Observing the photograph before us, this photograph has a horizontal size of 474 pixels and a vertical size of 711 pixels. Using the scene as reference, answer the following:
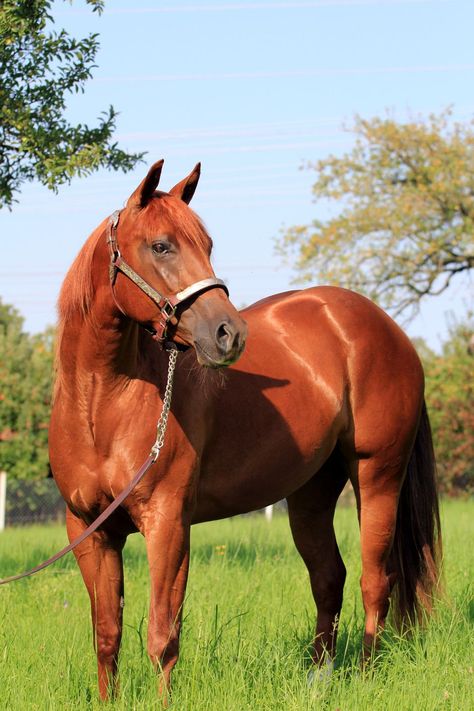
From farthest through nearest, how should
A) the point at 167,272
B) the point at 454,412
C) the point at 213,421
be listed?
the point at 454,412 < the point at 213,421 < the point at 167,272

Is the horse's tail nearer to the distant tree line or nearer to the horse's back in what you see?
the horse's back

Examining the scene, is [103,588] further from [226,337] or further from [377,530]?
[377,530]

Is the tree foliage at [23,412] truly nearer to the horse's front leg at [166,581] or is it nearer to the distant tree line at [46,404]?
the distant tree line at [46,404]

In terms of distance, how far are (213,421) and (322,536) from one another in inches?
62.9

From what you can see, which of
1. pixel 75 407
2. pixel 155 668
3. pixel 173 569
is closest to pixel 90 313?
pixel 75 407

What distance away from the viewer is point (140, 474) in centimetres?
387

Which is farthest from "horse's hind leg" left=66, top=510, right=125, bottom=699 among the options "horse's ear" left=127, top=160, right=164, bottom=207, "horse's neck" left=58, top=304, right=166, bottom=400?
"horse's ear" left=127, top=160, right=164, bottom=207

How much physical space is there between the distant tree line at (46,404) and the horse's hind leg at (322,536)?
48.3 feet

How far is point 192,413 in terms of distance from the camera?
13.9 ft

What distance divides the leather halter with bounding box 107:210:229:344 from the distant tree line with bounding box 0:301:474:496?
1627cm

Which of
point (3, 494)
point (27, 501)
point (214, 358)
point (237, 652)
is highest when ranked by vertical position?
point (214, 358)

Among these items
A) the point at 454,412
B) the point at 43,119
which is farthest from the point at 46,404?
the point at 43,119

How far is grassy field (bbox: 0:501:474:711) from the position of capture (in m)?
3.95

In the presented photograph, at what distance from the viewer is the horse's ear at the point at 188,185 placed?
4.06 m
